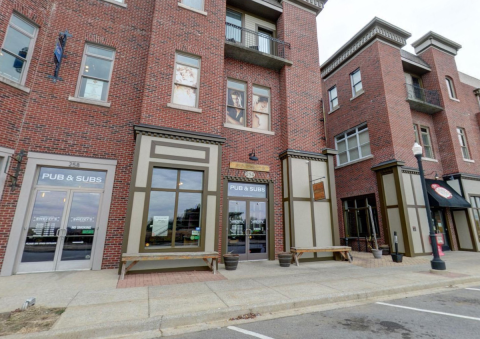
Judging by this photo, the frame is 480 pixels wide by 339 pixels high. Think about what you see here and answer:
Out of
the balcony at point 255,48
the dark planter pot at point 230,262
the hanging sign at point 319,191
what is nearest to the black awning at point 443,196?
the hanging sign at point 319,191

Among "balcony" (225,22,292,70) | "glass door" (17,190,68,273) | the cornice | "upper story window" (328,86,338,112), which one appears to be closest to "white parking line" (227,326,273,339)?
"glass door" (17,190,68,273)

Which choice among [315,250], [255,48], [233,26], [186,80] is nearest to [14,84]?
[186,80]

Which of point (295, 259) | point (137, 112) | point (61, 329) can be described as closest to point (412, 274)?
point (295, 259)

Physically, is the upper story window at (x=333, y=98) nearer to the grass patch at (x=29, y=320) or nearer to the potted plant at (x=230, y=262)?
the potted plant at (x=230, y=262)

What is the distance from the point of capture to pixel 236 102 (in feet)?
36.3

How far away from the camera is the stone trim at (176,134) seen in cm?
805

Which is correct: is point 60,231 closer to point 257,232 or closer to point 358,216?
point 257,232

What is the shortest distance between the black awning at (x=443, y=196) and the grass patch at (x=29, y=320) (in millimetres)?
15970

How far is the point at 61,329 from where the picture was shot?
359cm

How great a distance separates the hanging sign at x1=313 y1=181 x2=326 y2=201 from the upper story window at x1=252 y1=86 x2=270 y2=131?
3.57 meters

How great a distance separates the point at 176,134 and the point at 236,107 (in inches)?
145

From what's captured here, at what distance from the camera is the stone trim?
805cm

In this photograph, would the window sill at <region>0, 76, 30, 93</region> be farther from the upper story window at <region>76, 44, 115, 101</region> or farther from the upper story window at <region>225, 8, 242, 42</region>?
the upper story window at <region>225, 8, 242, 42</region>

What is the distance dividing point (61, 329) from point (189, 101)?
771cm
